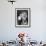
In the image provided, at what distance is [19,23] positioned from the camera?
5488mm

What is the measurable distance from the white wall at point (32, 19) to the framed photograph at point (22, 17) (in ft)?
0.39

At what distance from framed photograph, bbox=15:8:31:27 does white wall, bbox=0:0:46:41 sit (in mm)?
118

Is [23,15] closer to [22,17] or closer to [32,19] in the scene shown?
[22,17]

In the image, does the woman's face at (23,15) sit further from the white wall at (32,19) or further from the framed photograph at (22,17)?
the white wall at (32,19)

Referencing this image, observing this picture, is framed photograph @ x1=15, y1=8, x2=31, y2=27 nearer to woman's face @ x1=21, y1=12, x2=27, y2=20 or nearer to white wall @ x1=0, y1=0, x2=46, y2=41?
woman's face @ x1=21, y1=12, x2=27, y2=20

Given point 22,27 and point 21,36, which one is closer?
point 21,36

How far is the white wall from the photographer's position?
5430 millimetres

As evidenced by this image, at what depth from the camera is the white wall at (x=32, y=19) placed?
5430 millimetres

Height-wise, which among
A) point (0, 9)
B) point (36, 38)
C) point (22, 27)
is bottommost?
point (36, 38)

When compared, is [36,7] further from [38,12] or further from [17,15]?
[17,15]

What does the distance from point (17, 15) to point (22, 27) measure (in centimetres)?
51

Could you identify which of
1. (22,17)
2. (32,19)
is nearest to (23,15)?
(22,17)

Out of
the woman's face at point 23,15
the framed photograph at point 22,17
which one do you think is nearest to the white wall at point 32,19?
the framed photograph at point 22,17

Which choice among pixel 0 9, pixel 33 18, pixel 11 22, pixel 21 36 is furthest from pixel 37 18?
pixel 21 36
